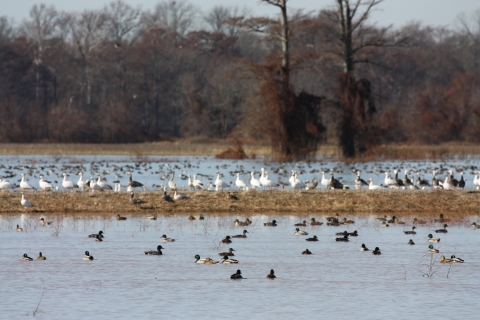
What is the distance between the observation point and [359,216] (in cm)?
2252

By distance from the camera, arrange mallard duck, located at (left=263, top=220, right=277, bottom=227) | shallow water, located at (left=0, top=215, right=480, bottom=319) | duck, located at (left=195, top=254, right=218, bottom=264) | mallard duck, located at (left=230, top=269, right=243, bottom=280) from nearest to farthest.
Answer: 1. shallow water, located at (left=0, top=215, right=480, bottom=319)
2. mallard duck, located at (left=230, top=269, right=243, bottom=280)
3. duck, located at (left=195, top=254, right=218, bottom=264)
4. mallard duck, located at (left=263, top=220, right=277, bottom=227)

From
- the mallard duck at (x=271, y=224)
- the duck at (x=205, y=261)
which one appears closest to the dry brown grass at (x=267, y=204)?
the mallard duck at (x=271, y=224)

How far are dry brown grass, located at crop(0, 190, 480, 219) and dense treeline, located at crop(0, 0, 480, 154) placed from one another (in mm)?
29113

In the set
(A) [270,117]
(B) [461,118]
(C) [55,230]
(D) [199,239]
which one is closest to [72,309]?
(D) [199,239]

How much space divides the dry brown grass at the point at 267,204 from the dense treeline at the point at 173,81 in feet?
95.5

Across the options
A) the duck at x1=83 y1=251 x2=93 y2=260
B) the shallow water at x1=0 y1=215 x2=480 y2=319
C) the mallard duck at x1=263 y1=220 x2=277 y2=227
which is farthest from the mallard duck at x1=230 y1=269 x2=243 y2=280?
the mallard duck at x1=263 y1=220 x2=277 y2=227

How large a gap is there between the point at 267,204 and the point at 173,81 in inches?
2291

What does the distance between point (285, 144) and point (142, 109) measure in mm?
38103

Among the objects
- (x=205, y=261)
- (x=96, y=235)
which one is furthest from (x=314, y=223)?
(x=205, y=261)

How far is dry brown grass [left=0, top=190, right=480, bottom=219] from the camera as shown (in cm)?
2308

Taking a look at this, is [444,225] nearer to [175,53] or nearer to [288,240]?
[288,240]

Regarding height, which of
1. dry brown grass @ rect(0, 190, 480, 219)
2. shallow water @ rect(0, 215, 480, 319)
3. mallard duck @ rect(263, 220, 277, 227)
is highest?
dry brown grass @ rect(0, 190, 480, 219)

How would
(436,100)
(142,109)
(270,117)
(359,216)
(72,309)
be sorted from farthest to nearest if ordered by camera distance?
(142,109)
(436,100)
(270,117)
(359,216)
(72,309)

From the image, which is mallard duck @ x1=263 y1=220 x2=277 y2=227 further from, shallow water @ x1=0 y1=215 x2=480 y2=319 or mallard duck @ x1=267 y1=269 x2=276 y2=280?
mallard duck @ x1=267 y1=269 x2=276 y2=280
